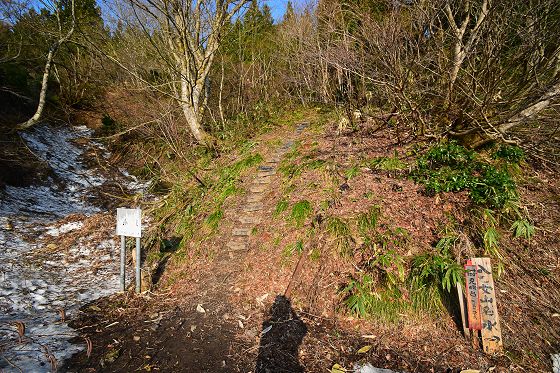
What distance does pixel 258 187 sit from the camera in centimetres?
656

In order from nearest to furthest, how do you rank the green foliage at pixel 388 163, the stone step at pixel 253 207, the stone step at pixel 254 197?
1. the green foliage at pixel 388 163
2. the stone step at pixel 253 207
3. the stone step at pixel 254 197

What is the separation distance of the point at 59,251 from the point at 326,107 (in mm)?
8587

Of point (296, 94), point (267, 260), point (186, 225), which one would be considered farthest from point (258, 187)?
point (296, 94)

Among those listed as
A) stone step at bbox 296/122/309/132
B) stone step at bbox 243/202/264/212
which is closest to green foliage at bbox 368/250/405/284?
stone step at bbox 243/202/264/212

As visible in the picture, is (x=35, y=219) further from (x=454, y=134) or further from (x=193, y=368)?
(x=454, y=134)

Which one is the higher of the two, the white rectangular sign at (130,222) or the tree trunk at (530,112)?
the tree trunk at (530,112)

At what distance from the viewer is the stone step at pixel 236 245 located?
526 cm

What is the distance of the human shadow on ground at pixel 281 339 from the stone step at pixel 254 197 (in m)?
2.34

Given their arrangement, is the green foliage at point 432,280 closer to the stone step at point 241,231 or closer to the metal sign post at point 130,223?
the stone step at point 241,231

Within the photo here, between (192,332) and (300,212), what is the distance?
2.43 metres

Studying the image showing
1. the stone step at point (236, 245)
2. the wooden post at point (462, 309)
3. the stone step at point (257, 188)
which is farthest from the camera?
the stone step at point (257, 188)

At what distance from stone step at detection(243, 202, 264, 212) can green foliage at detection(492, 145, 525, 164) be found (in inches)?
164

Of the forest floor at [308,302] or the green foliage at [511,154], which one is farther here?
the green foliage at [511,154]

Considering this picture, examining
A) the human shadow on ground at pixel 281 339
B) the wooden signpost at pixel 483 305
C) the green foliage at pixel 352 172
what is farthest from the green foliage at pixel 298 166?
the wooden signpost at pixel 483 305
